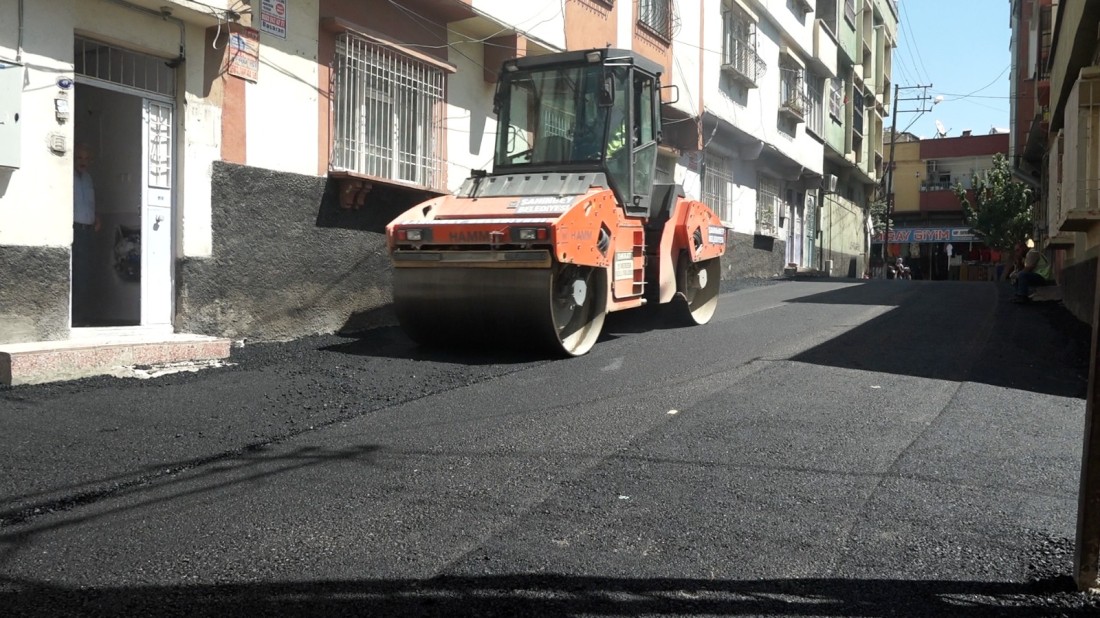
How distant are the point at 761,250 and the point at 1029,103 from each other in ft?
38.1

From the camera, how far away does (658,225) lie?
10039mm

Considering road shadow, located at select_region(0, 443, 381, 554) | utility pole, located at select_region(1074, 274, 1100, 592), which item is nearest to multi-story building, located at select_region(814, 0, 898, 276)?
road shadow, located at select_region(0, 443, 381, 554)

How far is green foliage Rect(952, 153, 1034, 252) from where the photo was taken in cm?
3744

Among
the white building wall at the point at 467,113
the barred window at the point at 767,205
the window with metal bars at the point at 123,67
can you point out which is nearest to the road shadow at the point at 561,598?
the window with metal bars at the point at 123,67

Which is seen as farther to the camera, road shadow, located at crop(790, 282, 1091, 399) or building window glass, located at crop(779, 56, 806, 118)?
building window glass, located at crop(779, 56, 806, 118)

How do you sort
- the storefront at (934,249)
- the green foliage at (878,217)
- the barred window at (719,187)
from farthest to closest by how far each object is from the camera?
the green foliage at (878,217) < the storefront at (934,249) < the barred window at (719,187)

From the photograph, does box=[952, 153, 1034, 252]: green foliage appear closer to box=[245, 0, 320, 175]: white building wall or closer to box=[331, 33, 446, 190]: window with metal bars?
box=[331, 33, 446, 190]: window with metal bars

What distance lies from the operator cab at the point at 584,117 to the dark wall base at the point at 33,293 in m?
3.92

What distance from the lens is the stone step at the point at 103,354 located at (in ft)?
21.5

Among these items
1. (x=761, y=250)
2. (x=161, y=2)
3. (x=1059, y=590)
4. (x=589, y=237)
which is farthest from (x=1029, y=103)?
(x=1059, y=590)

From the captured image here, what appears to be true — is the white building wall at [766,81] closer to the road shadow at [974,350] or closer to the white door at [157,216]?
the road shadow at [974,350]

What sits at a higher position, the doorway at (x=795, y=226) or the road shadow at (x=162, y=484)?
the doorway at (x=795, y=226)

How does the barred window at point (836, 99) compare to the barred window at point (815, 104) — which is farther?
the barred window at point (836, 99)

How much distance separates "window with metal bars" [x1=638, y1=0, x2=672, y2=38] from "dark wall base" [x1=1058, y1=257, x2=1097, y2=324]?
25.8 feet
